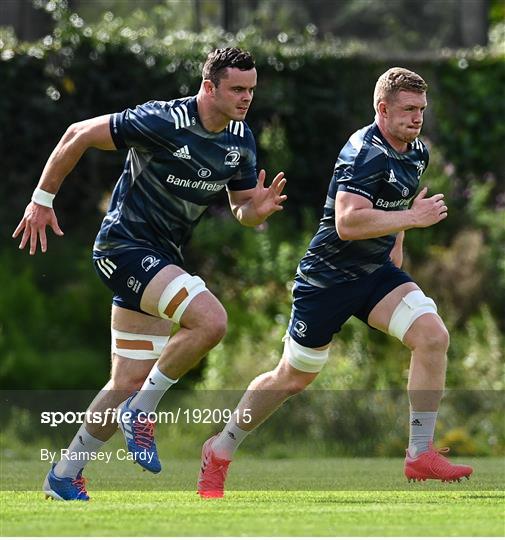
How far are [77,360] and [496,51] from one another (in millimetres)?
6544

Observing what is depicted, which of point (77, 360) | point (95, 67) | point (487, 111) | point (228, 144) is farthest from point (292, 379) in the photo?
point (487, 111)

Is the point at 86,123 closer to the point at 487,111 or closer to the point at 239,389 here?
the point at 239,389

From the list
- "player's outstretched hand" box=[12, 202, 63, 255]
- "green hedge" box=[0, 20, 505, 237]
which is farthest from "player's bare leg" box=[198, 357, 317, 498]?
"green hedge" box=[0, 20, 505, 237]

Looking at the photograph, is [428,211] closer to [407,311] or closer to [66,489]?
[407,311]

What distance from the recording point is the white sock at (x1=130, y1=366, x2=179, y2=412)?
738cm

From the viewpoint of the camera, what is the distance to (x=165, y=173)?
757cm

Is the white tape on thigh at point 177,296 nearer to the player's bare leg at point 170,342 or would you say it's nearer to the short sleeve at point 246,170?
the player's bare leg at point 170,342

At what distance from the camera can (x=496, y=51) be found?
17328 millimetres

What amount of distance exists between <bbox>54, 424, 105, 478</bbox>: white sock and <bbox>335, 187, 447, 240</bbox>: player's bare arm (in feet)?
5.49

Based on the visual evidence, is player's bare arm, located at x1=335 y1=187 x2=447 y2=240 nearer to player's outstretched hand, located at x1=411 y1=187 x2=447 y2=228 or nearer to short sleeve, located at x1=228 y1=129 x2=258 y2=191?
player's outstretched hand, located at x1=411 y1=187 x2=447 y2=228

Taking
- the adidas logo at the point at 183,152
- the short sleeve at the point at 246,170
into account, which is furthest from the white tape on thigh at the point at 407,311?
the adidas logo at the point at 183,152

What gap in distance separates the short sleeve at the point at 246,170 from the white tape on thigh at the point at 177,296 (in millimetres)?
808

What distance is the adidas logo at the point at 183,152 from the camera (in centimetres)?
752

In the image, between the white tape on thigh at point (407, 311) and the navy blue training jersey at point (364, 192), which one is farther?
the white tape on thigh at point (407, 311)
